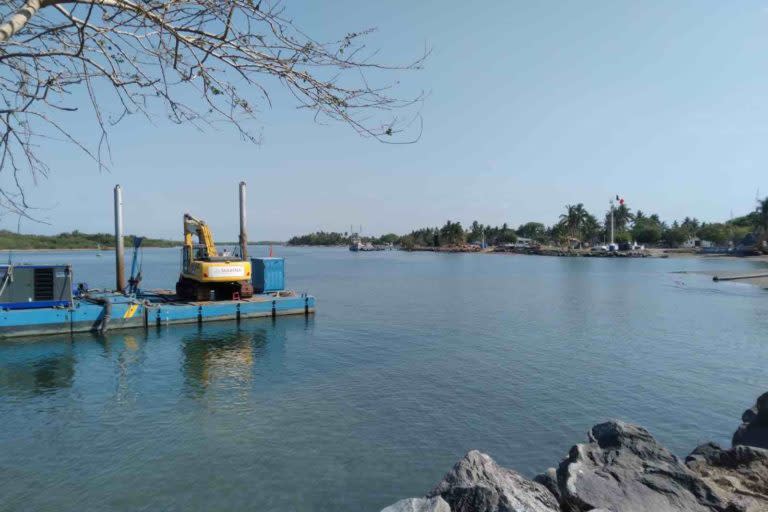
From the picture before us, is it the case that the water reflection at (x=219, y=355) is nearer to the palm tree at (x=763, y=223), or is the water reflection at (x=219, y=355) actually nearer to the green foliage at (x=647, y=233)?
the palm tree at (x=763, y=223)

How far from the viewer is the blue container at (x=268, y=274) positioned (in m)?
32.2

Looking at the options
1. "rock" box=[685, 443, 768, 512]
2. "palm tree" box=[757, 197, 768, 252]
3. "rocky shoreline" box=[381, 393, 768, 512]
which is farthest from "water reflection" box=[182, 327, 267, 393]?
"palm tree" box=[757, 197, 768, 252]

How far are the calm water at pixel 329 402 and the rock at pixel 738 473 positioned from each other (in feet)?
8.98

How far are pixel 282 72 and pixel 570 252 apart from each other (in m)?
142

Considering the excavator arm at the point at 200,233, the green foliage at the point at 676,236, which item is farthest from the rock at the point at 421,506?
the green foliage at the point at 676,236

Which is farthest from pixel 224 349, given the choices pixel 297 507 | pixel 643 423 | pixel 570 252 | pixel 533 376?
pixel 570 252

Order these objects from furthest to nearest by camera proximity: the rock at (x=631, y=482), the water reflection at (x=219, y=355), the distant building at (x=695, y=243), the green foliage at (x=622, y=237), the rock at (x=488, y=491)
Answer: the green foliage at (x=622, y=237), the distant building at (x=695, y=243), the water reflection at (x=219, y=355), the rock at (x=631, y=482), the rock at (x=488, y=491)

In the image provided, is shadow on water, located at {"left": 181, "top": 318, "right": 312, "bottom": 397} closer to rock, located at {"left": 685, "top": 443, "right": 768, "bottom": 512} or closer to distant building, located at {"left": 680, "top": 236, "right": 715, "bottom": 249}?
rock, located at {"left": 685, "top": 443, "right": 768, "bottom": 512}

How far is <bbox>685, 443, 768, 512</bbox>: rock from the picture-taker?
637 cm

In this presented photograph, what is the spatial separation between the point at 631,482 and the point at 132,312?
76.8 feet

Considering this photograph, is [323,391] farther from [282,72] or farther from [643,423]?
[282,72]

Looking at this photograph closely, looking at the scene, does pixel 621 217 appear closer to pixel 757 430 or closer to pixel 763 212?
pixel 763 212

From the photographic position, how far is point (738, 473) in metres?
7.32

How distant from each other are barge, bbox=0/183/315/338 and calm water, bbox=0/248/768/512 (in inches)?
33.4
